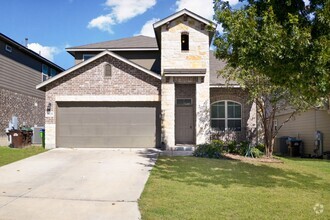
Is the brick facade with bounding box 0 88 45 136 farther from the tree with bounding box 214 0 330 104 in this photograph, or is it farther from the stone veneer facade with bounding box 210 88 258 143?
the tree with bounding box 214 0 330 104

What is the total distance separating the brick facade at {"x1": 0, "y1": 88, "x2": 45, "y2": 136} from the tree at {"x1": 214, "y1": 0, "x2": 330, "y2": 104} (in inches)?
575

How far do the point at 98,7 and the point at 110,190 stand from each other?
8.25m

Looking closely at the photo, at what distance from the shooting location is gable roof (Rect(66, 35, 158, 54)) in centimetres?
2143

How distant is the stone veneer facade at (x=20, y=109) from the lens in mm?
18969

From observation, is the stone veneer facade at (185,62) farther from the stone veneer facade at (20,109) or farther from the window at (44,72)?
the window at (44,72)

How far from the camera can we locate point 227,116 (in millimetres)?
18203

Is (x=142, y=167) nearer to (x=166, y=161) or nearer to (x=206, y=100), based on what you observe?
(x=166, y=161)

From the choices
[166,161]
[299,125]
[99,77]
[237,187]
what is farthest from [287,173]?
[299,125]

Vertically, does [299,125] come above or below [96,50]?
below

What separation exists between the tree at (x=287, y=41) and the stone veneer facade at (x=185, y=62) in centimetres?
704

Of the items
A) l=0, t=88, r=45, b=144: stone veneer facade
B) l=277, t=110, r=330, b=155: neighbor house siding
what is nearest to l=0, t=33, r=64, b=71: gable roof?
l=0, t=88, r=45, b=144: stone veneer facade

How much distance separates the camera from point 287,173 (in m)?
11.3

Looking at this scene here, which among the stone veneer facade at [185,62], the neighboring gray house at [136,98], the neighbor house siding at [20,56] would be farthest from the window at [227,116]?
the neighbor house siding at [20,56]

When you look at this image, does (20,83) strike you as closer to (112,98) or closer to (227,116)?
(112,98)
